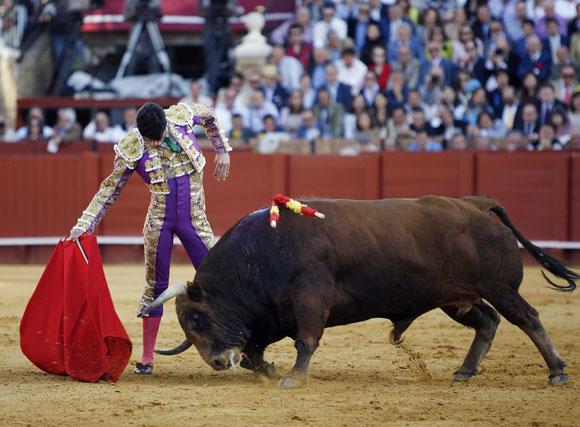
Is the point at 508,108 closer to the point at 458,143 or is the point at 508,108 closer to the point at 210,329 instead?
the point at 458,143

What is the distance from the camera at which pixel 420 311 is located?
172 inches

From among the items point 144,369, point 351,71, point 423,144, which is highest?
point 351,71

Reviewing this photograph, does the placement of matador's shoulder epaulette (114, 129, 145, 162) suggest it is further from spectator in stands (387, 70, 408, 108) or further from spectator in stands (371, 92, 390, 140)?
spectator in stands (387, 70, 408, 108)

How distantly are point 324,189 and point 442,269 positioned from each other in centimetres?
547

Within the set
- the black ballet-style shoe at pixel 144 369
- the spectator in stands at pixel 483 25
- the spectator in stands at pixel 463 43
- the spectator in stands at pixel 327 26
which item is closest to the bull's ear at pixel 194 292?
the black ballet-style shoe at pixel 144 369

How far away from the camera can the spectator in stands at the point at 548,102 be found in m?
8.89

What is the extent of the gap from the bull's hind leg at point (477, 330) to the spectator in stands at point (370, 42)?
19.7 ft

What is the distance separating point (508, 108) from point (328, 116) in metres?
1.74

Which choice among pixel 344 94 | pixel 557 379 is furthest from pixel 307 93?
pixel 557 379

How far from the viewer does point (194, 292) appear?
4234 millimetres

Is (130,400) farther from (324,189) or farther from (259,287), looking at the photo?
(324,189)

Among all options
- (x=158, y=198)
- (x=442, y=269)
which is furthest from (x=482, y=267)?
(x=158, y=198)

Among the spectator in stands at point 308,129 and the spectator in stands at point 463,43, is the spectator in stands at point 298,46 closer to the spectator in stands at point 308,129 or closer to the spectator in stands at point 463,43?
the spectator in stands at point 308,129

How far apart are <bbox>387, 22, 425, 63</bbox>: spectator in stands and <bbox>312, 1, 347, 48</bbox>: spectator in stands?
637 mm
